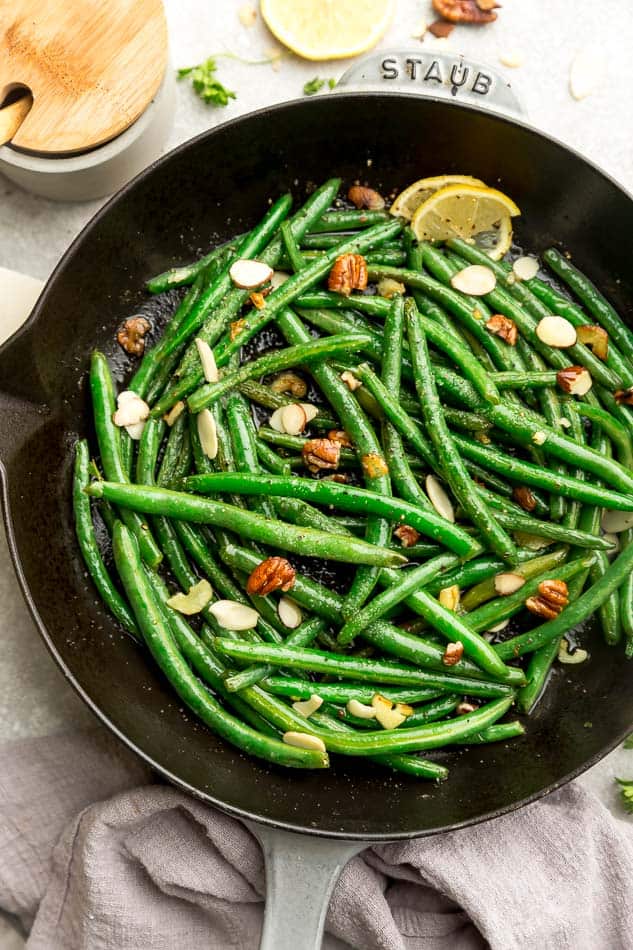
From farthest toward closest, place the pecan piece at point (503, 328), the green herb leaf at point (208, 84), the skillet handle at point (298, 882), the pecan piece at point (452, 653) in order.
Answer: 1. the green herb leaf at point (208, 84)
2. the pecan piece at point (503, 328)
3. the pecan piece at point (452, 653)
4. the skillet handle at point (298, 882)

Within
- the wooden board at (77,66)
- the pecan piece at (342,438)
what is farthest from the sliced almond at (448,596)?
the wooden board at (77,66)

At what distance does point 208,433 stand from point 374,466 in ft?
1.93

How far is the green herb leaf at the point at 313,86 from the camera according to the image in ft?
11.4

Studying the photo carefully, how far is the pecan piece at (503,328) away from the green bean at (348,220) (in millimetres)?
576

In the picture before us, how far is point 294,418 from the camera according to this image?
3072 millimetres

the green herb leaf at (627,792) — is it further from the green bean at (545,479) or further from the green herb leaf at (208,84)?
the green herb leaf at (208,84)

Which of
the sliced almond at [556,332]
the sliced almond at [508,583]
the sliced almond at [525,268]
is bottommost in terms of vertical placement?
the sliced almond at [508,583]

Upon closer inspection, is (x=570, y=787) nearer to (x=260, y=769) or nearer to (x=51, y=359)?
(x=260, y=769)

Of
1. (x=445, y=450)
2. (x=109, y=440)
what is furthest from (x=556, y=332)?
(x=109, y=440)

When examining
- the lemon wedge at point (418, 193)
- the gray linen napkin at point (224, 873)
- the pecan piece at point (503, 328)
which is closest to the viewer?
the gray linen napkin at point (224, 873)

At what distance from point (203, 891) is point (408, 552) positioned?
1.39 meters

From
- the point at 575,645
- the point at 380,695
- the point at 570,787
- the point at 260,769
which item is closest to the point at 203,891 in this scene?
the point at 260,769

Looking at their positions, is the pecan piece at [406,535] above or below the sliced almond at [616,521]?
above

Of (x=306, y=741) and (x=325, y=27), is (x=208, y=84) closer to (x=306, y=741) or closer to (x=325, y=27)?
(x=325, y=27)
